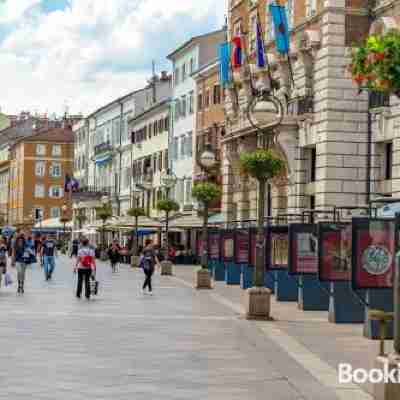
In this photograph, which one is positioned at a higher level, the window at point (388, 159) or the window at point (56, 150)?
the window at point (56, 150)

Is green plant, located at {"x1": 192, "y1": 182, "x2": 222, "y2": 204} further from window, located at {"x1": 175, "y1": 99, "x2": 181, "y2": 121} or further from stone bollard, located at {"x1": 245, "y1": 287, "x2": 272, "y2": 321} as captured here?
window, located at {"x1": 175, "y1": 99, "x2": 181, "y2": 121}

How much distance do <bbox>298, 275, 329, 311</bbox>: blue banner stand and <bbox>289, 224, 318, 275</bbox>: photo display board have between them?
2.56 feet

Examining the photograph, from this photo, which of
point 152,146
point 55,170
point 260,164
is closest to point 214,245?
point 260,164

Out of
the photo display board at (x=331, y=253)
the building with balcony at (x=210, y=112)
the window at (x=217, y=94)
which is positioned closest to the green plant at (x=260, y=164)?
the photo display board at (x=331, y=253)

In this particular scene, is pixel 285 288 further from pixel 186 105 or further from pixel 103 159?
pixel 103 159

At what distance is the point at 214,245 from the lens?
4384cm

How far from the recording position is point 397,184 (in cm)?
4062

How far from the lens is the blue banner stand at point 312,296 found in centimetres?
2802

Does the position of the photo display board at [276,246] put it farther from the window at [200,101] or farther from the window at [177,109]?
the window at [177,109]

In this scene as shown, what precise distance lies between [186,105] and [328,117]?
37174mm

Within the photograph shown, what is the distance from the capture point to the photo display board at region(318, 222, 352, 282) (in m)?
23.3

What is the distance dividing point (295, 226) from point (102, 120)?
93.4 metres

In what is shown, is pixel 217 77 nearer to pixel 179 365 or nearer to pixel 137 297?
pixel 137 297

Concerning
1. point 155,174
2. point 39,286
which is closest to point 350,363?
point 39,286
